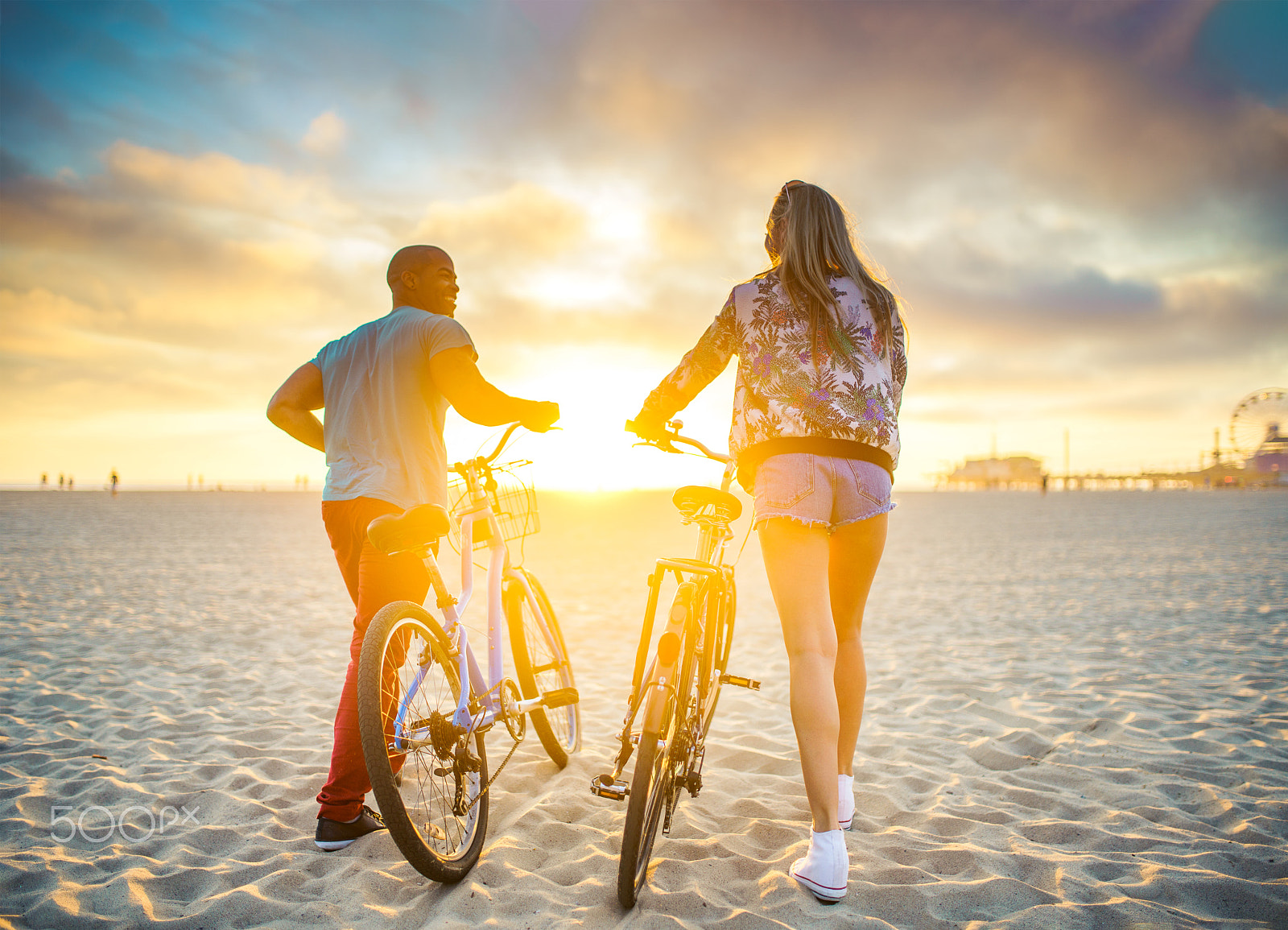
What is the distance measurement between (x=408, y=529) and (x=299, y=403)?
34.4 inches

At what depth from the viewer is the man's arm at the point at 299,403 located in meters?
2.64

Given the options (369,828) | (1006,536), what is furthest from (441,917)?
(1006,536)

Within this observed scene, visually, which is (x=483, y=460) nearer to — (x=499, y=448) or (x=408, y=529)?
(x=499, y=448)

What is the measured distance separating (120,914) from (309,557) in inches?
499

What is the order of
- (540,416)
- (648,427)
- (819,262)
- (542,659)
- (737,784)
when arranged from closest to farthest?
1. (819,262)
2. (648,427)
3. (540,416)
4. (737,784)
5. (542,659)

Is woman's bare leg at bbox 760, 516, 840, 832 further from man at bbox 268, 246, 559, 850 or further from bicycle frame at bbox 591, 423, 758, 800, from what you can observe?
man at bbox 268, 246, 559, 850

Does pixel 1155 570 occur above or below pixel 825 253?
below

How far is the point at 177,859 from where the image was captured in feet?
8.11

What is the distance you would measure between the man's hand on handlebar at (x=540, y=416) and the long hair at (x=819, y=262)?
3.12 ft

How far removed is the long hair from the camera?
2.23m

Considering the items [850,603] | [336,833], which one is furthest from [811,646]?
[336,833]

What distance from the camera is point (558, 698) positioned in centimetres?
280

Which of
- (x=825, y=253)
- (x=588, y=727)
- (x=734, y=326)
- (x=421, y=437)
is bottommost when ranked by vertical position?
(x=588, y=727)

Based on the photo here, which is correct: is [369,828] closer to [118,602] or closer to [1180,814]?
[1180,814]
